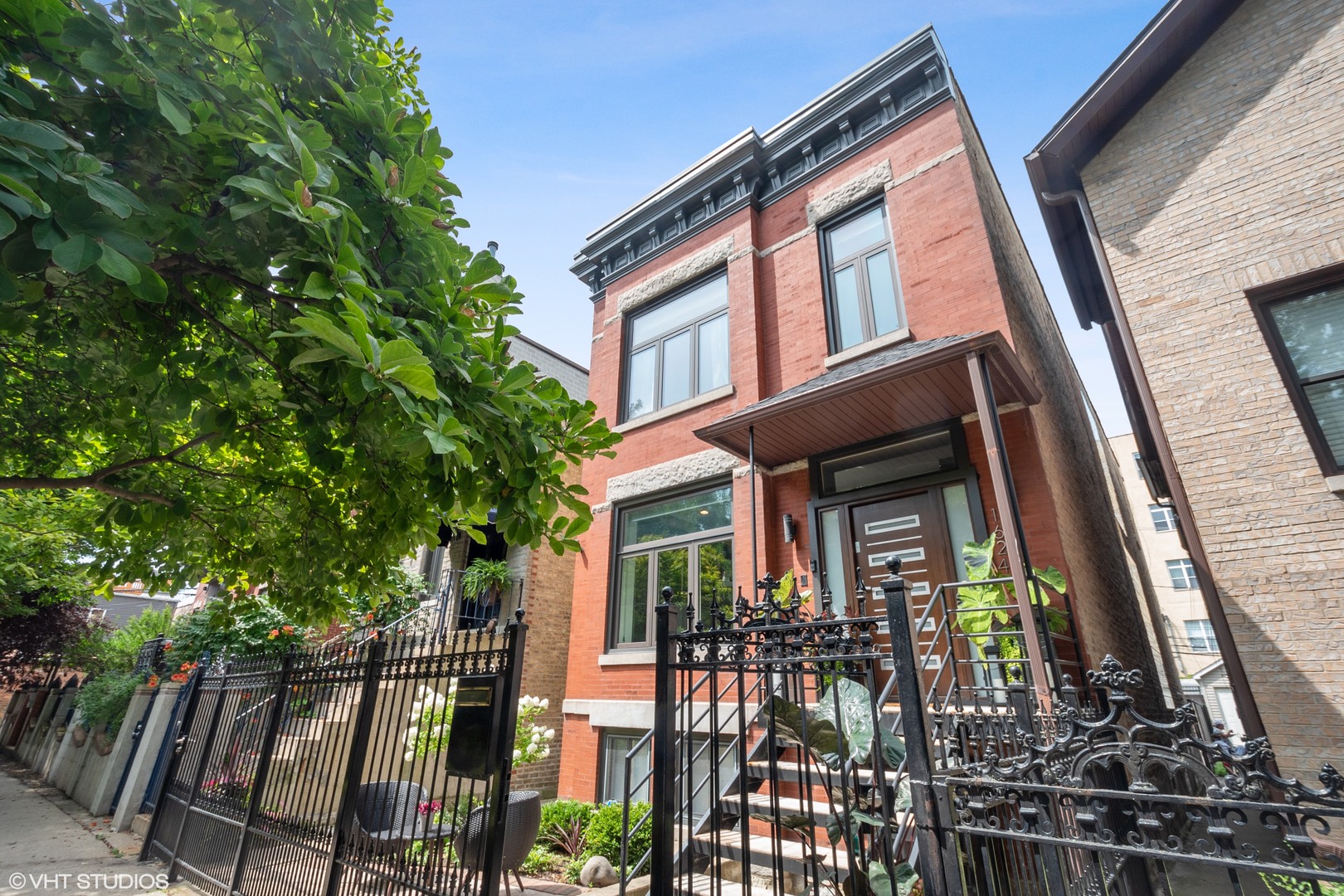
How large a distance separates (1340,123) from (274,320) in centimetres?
932

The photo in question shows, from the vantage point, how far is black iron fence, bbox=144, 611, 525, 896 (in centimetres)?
421

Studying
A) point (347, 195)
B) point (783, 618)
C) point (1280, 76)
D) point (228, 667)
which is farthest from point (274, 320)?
point (1280, 76)

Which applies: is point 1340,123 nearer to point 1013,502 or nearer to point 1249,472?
point 1249,472

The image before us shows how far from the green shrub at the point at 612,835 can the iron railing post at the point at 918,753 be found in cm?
505

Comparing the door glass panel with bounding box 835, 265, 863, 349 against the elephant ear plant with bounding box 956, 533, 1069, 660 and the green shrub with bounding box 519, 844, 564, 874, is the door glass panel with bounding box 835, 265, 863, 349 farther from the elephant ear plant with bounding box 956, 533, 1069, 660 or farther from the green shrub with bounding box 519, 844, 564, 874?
the green shrub with bounding box 519, 844, 564, 874

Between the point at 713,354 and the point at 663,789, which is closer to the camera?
the point at 663,789

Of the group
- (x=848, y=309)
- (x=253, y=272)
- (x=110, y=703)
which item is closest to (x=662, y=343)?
(x=848, y=309)

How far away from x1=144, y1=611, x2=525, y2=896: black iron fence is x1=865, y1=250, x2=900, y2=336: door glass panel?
626 cm

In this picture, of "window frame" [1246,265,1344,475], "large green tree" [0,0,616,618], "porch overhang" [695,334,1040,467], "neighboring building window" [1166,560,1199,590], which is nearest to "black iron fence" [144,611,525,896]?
"large green tree" [0,0,616,618]

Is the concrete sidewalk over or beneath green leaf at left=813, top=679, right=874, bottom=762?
beneath

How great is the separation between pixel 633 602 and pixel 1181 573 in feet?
103

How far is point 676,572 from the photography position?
9.50 meters

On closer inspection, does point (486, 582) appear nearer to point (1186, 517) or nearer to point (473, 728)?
point (473, 728)

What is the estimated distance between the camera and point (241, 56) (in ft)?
9.24
